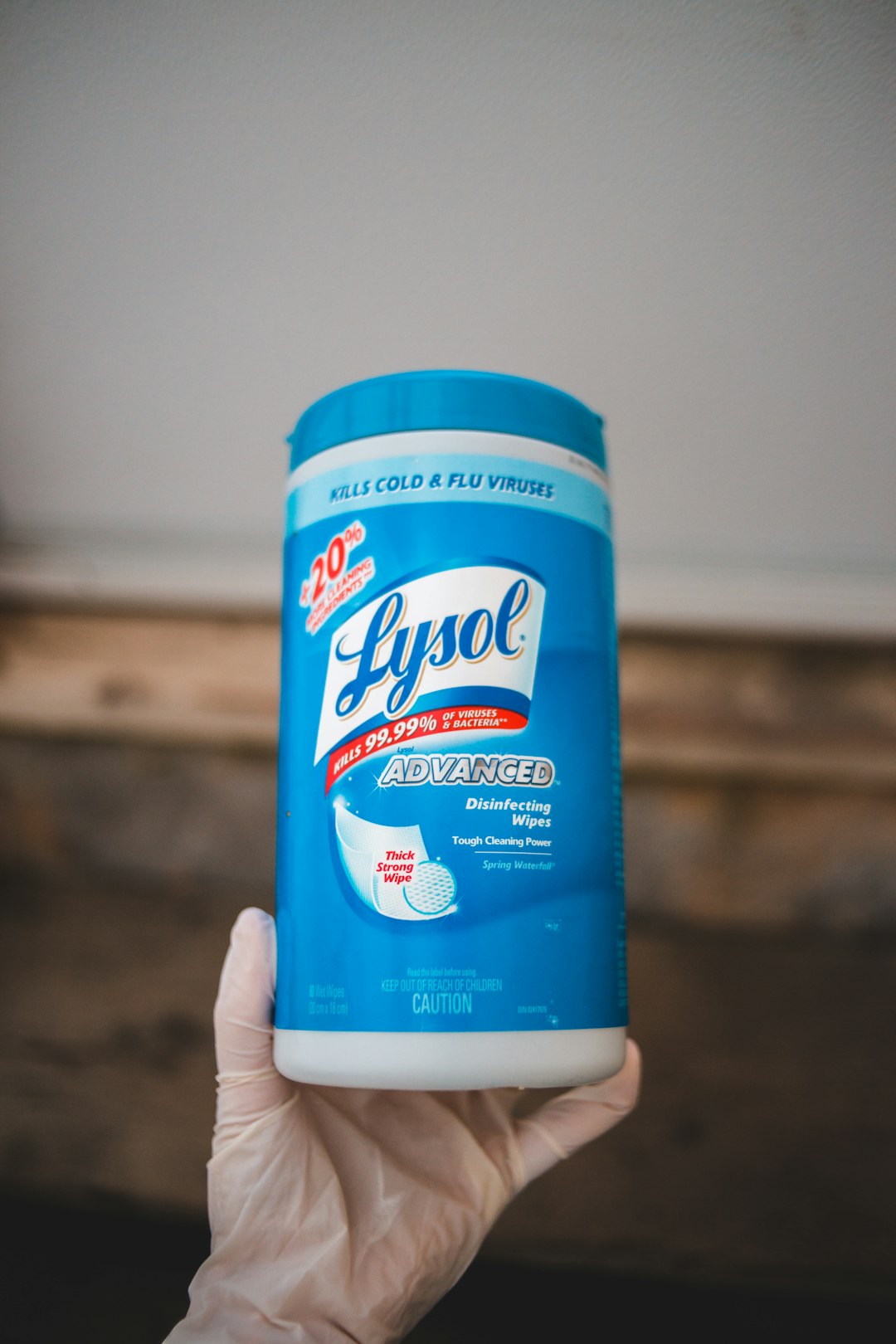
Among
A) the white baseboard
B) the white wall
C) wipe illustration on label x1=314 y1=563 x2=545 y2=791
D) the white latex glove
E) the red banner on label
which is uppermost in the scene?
the white wall

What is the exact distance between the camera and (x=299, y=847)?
60 cm

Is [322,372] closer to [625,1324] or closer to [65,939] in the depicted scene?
[65,939]

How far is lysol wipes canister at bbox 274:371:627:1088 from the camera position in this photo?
548 millimetres

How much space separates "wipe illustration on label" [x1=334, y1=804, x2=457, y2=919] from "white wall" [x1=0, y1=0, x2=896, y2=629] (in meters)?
0.60

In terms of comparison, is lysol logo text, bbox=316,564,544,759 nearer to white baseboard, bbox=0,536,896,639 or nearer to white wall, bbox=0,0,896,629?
white wall, bbox=0,0,896,629

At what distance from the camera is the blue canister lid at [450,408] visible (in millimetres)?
603

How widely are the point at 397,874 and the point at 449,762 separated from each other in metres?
0.08

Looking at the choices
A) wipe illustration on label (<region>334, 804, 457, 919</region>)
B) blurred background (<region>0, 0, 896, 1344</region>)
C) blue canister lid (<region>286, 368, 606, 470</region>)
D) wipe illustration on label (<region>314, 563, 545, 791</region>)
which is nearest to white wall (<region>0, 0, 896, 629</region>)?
blurred background (<region>0, 0, 896, 1344</region>)

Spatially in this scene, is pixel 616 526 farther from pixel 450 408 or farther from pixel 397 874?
pixel 397 874

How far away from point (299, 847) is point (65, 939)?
3.19 feet

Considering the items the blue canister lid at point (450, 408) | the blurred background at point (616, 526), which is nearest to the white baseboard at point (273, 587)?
the blurred background at point (616, 526)

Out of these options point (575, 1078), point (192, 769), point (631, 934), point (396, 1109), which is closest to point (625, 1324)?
point (631, 934)

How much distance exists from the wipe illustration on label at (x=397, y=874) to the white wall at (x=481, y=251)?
0.60m

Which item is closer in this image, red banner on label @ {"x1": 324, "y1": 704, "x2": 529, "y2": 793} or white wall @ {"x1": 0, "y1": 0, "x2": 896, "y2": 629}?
red banner on label @ {"x1": 324, "y1": 704, "x2": 529, "y2": 793}
